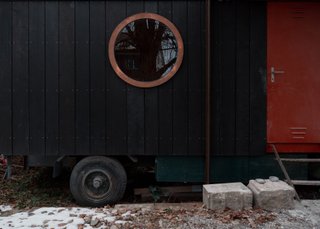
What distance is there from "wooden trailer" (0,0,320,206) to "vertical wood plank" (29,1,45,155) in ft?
0.05

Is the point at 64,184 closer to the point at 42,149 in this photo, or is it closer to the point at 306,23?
the point at 42,149

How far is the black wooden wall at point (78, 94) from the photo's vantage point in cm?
562

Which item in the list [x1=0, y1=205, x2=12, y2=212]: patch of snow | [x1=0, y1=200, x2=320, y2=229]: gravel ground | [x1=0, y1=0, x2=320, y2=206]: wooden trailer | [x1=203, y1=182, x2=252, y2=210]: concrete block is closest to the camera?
[x1=0, y1=200, x2=320, y2=229]: gravel ground

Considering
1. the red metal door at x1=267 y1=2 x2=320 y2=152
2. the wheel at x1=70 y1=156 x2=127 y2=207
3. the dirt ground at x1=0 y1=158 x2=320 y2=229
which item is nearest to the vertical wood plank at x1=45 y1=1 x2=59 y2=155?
the wheel at x1=70 y1=156 x2=127 y2=207

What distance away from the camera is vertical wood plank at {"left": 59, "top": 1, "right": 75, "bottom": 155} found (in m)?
5.62

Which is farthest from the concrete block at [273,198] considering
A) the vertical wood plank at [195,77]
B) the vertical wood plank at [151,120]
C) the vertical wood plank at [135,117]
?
the vertical wood plank at [135,117]

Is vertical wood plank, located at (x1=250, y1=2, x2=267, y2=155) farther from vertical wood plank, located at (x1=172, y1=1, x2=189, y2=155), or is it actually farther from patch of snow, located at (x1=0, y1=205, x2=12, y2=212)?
patch of snow, located at (x1=0, y1=205, x2=12, y2=212)

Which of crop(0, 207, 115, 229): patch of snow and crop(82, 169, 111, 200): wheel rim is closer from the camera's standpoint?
crop(0, 207, 115, 229): patch of snow

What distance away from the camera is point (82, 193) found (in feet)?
18.7

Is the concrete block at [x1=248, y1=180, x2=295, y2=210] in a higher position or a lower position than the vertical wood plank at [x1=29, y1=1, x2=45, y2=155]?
lower

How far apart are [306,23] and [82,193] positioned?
3936 millimetres

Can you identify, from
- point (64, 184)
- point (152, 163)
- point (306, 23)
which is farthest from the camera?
point (64, 184)

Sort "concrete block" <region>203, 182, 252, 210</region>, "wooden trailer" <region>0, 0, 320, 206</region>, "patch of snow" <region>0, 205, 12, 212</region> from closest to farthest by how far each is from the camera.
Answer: "concrete block" <region>203, 182, 252, 210</region> < "patch of snow" <region>0, 205, 12, 212</region> < "wooden trailer" <region>0, 0, 320, 206</region>

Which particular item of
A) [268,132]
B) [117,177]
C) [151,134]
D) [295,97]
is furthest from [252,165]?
[117,177]
